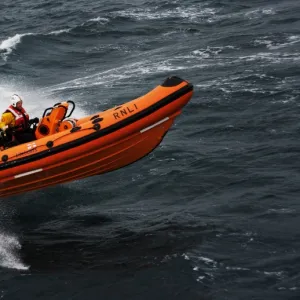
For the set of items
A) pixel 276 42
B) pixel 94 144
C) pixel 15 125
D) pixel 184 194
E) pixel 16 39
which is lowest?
pixel 184 194

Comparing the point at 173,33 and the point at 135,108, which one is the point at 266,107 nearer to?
the point at 135,108

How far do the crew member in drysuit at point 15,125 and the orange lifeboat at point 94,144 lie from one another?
0.42m

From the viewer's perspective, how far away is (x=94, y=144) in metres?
10.3

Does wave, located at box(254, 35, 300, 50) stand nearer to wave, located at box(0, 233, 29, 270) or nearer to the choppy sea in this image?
the choppy sea

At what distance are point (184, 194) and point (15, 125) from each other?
114 inches

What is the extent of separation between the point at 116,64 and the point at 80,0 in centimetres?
1170

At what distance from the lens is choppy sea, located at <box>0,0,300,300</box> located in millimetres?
8922

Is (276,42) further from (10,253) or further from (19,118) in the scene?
(10,253)

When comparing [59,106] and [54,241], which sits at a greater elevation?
[59,106]

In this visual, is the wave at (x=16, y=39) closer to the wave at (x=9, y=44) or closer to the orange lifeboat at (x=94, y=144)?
the wave at (x=9, y=44)

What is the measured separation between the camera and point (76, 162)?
10.4m

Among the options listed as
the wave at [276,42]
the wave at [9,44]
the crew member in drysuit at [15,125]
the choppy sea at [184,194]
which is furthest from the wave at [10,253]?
the wave at [9,44]

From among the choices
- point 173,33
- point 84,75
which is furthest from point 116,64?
point 173,33

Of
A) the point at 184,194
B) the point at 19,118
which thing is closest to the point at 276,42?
the point at 184,194
